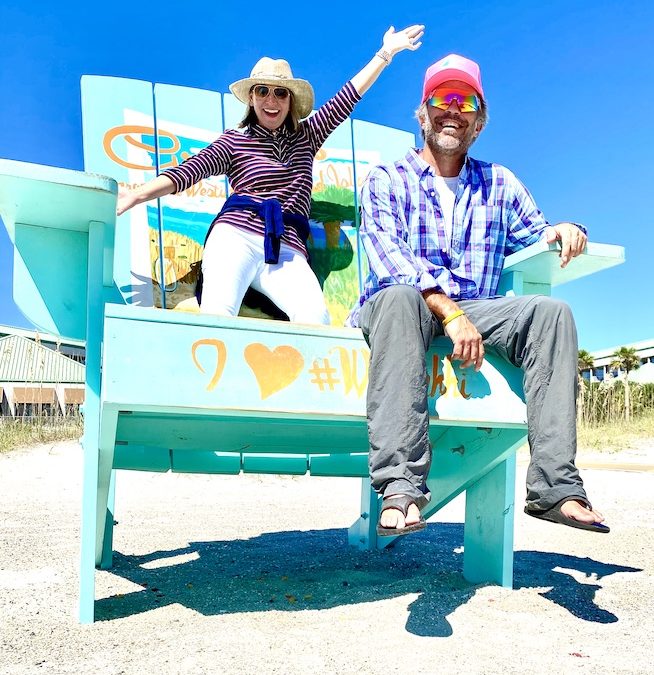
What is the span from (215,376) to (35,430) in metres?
7.51

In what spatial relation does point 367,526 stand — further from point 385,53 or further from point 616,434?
point 616,434

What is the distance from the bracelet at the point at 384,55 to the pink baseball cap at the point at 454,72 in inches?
28.6

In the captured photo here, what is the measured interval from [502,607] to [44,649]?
3.58 feet

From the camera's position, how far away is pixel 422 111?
2086 mm

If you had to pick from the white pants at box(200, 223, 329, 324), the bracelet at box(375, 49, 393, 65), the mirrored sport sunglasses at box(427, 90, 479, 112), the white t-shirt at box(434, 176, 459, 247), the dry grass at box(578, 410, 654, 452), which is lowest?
the dry grass at box(578, 410, 654, 452)

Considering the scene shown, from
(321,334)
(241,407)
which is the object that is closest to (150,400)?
(241,407)

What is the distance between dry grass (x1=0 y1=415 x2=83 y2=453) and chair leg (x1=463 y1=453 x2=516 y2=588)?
6.28 m

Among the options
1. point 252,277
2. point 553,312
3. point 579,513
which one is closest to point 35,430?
point 252,277

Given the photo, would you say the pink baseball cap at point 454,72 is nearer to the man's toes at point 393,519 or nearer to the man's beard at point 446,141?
the man's beard at point 446,141

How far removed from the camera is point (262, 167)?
8.23 ft

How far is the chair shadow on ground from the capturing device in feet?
6.15

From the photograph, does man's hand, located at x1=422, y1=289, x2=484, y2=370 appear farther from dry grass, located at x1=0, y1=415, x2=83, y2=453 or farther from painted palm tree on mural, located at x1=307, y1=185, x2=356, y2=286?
dry grass, located at x1=0, y1=415, x2=83, y2=453

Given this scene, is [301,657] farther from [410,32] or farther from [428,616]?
[410,32]

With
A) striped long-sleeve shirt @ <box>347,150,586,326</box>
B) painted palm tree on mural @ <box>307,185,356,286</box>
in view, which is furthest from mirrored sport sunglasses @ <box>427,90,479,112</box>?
painted palm tree on mural @ <box>307,185,356,286</box>
